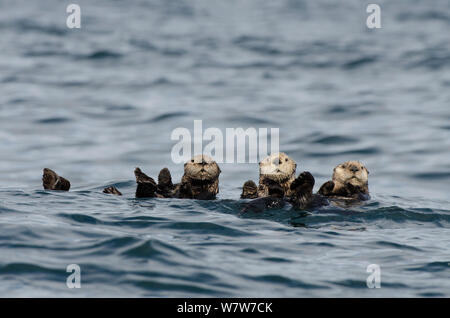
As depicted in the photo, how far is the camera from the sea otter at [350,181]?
9.75 metres

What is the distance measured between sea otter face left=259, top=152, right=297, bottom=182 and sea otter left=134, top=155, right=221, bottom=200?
0.63 m

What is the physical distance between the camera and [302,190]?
8.63 meters

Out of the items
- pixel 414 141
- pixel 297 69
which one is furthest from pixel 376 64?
pixel 414 141

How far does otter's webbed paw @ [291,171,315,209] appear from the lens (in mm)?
8500

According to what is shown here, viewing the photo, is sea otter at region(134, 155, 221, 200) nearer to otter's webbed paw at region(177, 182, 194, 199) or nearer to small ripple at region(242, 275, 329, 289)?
otter's webbed paw at region(177, 182, 194, 199)

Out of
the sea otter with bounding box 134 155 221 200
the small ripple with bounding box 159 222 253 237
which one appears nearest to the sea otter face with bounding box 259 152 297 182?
the sea otter with bounding box 134 155 221 200

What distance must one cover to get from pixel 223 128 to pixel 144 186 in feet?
26.4

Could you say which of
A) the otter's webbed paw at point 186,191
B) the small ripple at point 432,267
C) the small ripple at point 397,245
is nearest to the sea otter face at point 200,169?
the otter's webbed paw at point 186,191

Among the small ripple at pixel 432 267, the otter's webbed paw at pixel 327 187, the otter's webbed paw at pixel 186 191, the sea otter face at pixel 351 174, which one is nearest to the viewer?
the small ripple at pixel 432 267

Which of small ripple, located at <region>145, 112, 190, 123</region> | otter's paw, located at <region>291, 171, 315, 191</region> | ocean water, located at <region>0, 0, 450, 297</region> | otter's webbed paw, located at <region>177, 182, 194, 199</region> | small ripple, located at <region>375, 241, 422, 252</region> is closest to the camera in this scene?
ocean water, located at <region>0, 0, 450, 297</region>

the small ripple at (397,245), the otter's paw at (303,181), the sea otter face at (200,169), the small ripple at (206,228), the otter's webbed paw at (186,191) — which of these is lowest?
the small ripple at (397,245)

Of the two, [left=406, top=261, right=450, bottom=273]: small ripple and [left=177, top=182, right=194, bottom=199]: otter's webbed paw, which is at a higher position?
[left=177, top=182, right=194, bottom=199]: otter's webbed paw

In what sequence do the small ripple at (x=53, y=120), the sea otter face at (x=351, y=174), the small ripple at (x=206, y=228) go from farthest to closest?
the small ripple at (x=53, y=120) → the sea otter face at (x=351, y=174) → the small ripple at (x=206, y=228)

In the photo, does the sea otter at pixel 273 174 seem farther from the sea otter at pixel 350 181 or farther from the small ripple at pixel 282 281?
the small ripple at pixel 282 281
